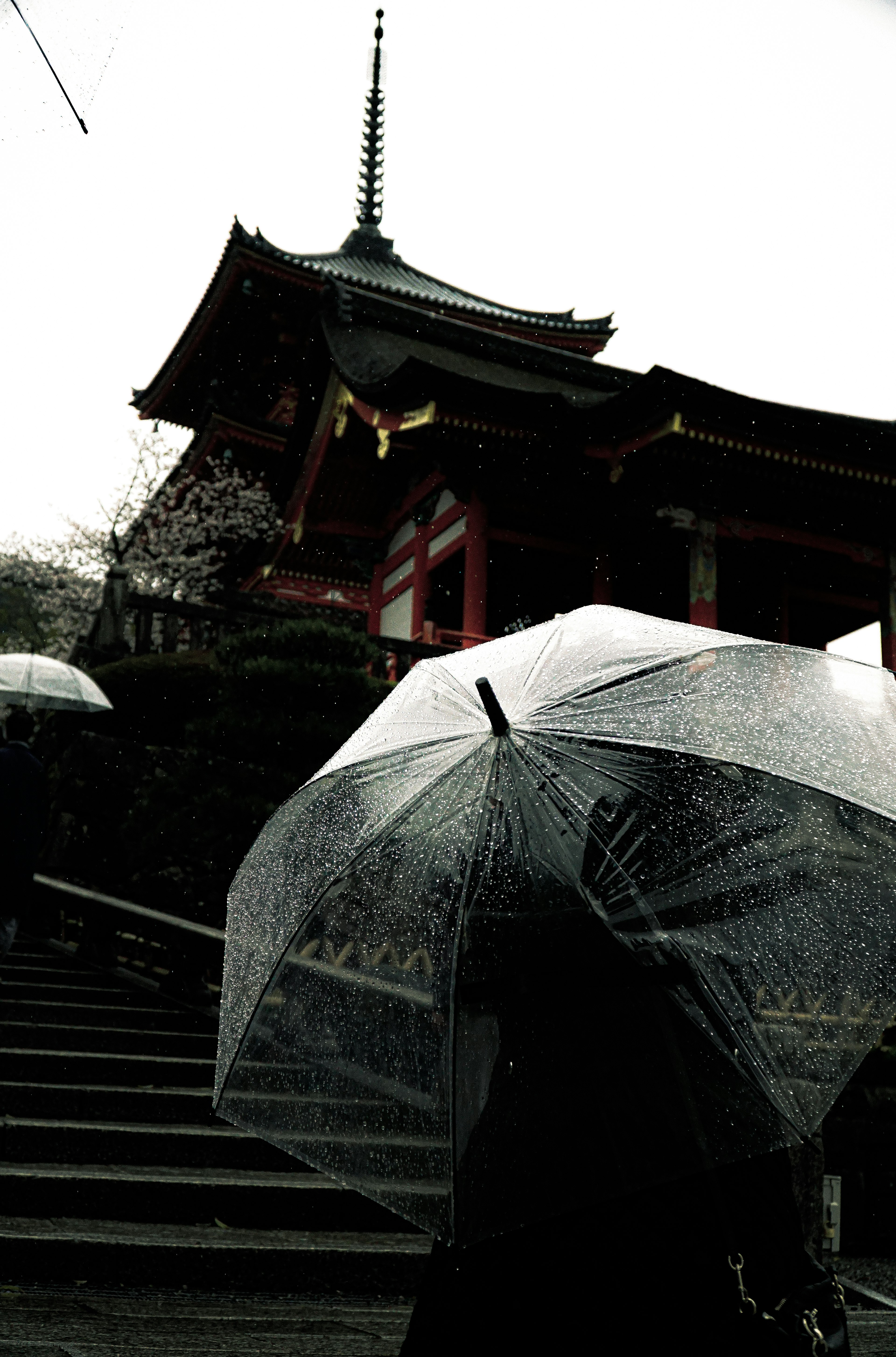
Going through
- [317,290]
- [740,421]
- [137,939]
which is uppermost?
[317,290]

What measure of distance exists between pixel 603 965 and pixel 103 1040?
5377 millimetres

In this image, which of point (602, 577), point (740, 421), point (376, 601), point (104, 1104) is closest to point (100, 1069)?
point (104, 1104)

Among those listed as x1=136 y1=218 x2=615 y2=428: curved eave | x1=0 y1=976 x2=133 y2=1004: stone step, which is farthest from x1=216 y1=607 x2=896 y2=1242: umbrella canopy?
x1=136 y1=218 x2=615 y2=428: curved eave

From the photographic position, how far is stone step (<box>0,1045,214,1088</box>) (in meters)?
5.65

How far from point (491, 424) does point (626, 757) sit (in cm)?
1085

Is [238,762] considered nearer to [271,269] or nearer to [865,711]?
[865,711]

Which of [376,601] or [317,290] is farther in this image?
[317,290]

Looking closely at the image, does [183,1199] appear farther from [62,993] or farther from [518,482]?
[518,482]

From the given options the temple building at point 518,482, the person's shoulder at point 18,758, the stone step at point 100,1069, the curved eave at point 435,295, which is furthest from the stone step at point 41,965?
the curved eave at point 435,295

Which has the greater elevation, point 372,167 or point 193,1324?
point 372,167

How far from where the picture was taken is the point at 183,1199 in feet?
15.0

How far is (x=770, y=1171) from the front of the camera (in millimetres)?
1594

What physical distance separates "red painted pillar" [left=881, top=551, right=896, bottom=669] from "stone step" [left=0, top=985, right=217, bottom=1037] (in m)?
10.7

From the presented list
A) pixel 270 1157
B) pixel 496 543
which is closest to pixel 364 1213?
pixel 270 1157
